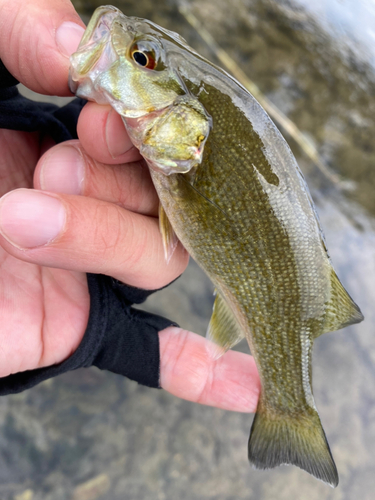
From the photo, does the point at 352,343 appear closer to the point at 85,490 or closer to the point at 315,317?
the point at 315,317

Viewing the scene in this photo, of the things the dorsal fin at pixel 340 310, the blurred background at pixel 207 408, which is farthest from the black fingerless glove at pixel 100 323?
the blurred background at pixel 207 408

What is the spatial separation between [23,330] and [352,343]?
9.74 ft

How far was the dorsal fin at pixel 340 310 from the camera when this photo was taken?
4.35ft

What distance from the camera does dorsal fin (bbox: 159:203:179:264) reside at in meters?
1.30

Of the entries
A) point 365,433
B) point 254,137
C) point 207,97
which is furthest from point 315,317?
point 365,433

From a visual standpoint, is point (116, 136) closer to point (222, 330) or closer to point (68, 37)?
point (68, 37)

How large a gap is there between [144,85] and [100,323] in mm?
921

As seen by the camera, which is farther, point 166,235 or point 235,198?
point 166,235

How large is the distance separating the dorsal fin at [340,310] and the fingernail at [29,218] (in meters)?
1.00

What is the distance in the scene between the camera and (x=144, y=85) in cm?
109

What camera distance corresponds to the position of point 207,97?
45.2 inches

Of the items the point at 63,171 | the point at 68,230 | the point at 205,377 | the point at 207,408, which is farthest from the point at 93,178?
the point at 207,408

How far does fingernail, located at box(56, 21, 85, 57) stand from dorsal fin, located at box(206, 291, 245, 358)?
39.6 inches

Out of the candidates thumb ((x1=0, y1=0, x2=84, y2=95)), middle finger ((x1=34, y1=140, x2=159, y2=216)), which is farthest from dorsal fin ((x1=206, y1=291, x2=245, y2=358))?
thumb ((x1=0, y1=0, x2=84, y2=95))
